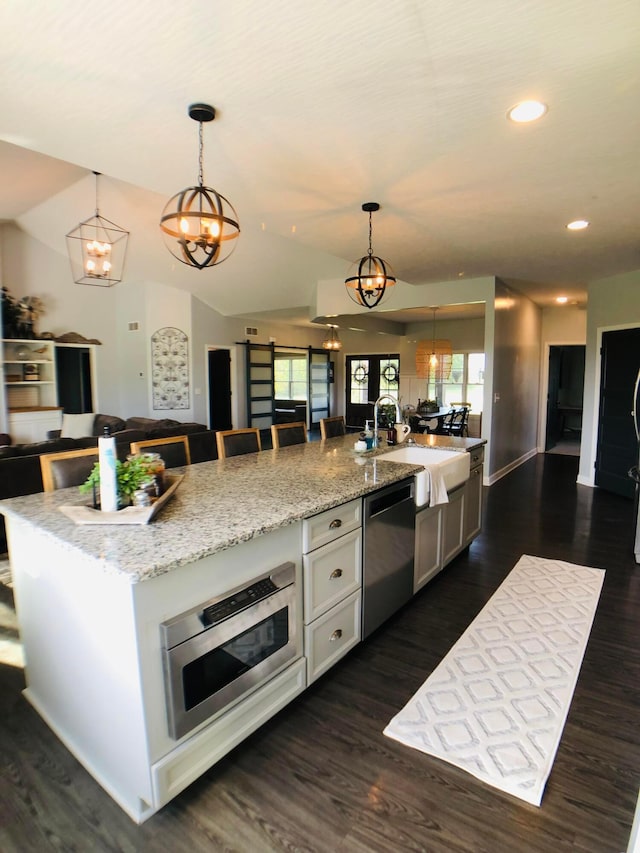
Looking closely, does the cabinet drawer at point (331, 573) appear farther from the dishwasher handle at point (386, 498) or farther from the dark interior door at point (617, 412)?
the dark interior door at point (617, 412)

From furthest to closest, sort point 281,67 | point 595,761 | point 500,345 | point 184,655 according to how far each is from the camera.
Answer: point 500,345 < point 281,67 < point 595,761 < point 184,655

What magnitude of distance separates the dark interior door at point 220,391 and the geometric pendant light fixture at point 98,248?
2483mm

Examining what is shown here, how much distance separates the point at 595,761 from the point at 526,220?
3703mm

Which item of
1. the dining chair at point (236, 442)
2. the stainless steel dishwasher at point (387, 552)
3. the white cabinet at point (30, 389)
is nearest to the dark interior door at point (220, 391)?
the white cabinet at point (30, 389)

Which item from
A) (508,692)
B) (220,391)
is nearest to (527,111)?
(508,692)

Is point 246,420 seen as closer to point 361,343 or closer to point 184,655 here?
point 361,343

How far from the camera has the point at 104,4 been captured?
1.63 m

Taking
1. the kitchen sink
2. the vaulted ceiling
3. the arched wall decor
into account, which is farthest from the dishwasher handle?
the arched wall decor

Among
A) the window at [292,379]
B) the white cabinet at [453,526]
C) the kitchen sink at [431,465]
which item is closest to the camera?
the kitchen sink at [431,465]

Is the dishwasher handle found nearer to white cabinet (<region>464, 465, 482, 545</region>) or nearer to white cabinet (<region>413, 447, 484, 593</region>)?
white cabinet (<region>413, 447, 484, 593</region>)

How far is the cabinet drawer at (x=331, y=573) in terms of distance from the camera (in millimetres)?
2049

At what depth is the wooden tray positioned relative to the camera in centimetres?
171

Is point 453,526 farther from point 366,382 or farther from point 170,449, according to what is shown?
point 366,382

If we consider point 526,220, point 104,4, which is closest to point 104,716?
point 104,4
